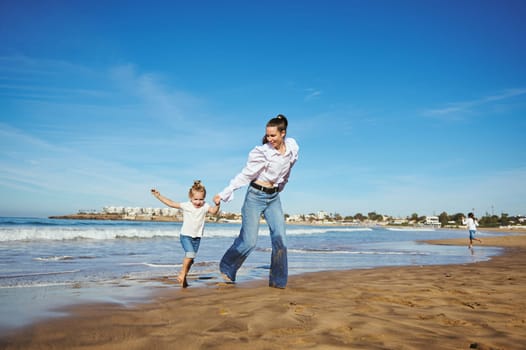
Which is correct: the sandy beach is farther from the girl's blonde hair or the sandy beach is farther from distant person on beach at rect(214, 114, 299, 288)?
the girl's blonde hair

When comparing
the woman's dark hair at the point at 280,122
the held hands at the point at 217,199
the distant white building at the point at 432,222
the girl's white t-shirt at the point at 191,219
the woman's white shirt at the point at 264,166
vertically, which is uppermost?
the woman's dark hair at the point at 280,122

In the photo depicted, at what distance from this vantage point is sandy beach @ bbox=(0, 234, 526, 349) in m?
2.62

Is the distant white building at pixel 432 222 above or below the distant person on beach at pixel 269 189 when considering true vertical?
below

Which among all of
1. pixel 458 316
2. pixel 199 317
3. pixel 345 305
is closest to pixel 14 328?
pixel 199 317

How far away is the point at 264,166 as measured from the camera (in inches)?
195

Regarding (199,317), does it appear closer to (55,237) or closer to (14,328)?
(14,328)

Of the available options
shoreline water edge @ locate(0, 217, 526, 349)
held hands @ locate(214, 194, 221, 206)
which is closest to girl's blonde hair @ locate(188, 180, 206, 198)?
held hands @ locate(214, 194, 221, 206)

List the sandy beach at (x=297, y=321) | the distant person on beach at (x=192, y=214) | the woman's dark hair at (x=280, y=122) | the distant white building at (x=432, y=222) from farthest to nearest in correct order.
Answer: the distant white building at (x=432, y=222), the distant person on beach at (x=192, y=214), the woman's dark hair at (x=280, y=122), the sandy beach at (x=297, y=321)

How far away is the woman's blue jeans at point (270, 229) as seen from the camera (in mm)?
5055

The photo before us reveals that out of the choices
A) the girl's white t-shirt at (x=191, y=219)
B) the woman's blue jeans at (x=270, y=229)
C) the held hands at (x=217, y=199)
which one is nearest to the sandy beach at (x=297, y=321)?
the woman's blue jeans at (x=270, y=229)

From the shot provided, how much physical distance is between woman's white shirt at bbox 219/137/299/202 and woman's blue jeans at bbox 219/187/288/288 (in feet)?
0.72

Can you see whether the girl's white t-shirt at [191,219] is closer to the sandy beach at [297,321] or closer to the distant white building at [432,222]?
the sandy beach at [297,321]

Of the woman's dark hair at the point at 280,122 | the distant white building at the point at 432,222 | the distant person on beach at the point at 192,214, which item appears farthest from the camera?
the distant white building at the point at 432,222

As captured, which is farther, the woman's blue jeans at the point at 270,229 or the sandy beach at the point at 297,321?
the woman's blue jeans at the point at 270,229
